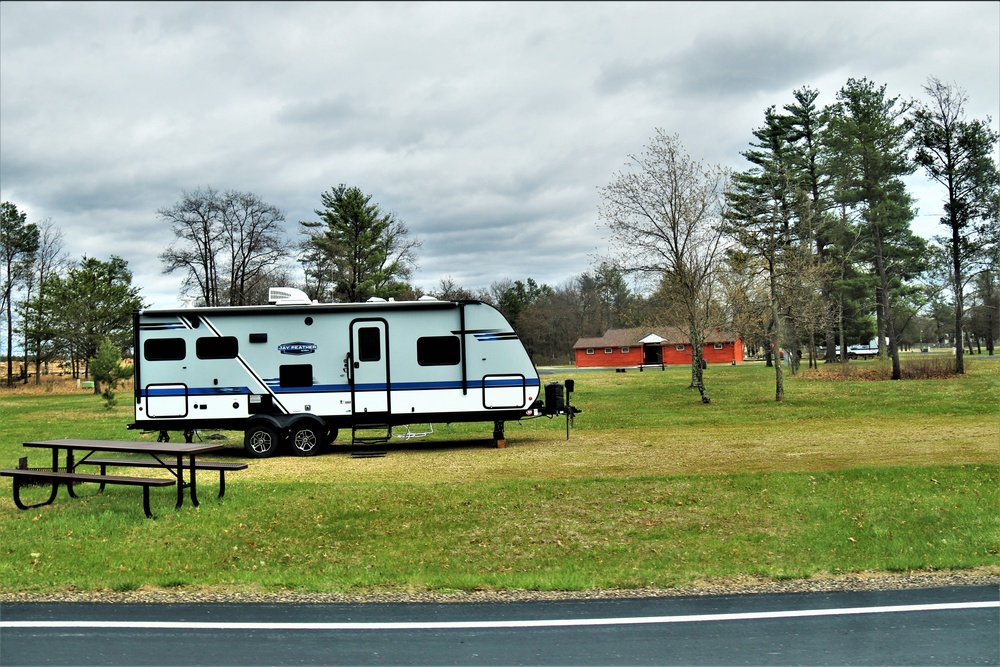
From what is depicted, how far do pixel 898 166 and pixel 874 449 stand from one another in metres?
32.4

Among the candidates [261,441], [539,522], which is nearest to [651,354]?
[261,441]

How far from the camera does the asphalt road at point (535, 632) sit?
200 inches

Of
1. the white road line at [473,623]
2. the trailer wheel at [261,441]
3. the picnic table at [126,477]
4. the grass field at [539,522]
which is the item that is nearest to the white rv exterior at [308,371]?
the trailer wheel at [261,441]

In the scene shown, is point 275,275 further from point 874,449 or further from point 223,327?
point 874,449

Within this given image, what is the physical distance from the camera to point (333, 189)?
5234cm

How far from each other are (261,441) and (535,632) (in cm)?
1145

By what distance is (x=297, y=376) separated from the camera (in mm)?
15812

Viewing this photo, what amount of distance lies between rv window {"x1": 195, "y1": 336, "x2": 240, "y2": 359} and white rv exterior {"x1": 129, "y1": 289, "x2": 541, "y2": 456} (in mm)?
21

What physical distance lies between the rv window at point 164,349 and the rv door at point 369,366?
3606mm

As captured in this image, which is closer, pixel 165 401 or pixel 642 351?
pixel 165 401

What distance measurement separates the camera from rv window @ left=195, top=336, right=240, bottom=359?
15844 millimetres

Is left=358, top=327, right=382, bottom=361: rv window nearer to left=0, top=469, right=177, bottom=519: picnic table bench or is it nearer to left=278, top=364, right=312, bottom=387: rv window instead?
left=278, top=364, right=312, bottom=387: rv window

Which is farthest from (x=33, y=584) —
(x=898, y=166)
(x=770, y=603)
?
(x=898, y=166)

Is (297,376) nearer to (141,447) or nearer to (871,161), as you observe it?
(141,447)
